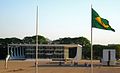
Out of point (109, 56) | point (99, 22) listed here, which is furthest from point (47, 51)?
point (99, 22)

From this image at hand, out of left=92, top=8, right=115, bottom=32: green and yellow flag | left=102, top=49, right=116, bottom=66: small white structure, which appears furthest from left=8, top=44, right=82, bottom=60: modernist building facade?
left=92, top=8, right=115, bottom=32: green and yellow flag

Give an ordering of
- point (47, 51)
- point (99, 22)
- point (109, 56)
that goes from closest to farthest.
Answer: point (99, 22), point (109, 56), point (47, 51)

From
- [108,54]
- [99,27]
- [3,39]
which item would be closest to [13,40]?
[3,39]

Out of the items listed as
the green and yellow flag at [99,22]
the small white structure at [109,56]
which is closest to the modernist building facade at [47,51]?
the small white structure at [109,56]

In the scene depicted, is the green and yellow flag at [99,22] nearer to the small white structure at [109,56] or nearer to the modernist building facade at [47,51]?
the small white structure at [109,56]

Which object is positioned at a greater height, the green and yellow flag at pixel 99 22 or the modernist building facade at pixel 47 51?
the green and yellow flag at pixel 99 22

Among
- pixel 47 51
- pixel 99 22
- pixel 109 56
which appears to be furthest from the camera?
pixel 47 51

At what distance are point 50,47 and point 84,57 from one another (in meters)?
17.4

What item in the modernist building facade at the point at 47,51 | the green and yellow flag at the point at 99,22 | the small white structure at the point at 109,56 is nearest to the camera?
the green and yellow flag at the point at 99,22

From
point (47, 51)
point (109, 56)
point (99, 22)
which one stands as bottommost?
point (47, 51)

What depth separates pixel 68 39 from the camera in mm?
149250

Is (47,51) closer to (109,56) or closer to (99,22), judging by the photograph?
(109,56)

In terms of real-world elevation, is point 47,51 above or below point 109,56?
below

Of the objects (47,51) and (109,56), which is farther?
(47,51)
